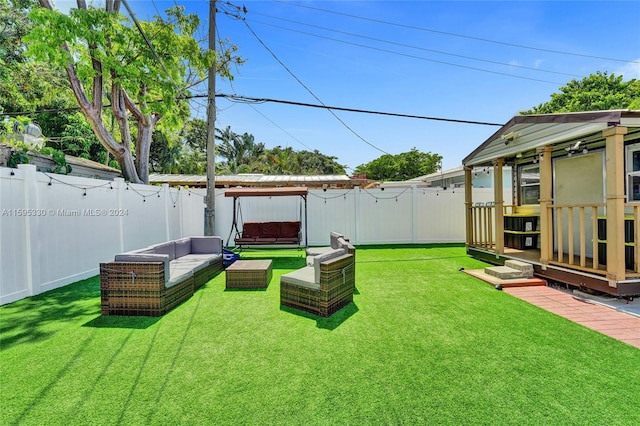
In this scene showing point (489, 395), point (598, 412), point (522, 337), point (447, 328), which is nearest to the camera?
point (598, 412)

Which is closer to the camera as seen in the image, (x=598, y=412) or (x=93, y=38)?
(x=598, y=412)

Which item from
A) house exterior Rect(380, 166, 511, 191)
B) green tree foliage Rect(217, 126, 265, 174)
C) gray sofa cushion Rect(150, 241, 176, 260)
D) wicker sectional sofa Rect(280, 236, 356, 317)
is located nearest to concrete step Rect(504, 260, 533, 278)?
wicker sectional sofa Rect(280, 236, 356, 317)

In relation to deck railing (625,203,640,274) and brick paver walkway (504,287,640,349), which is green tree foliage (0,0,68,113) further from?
deck railing (625,203,640,274)

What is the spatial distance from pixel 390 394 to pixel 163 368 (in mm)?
1857

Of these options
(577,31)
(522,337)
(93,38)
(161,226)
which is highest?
(577,31)

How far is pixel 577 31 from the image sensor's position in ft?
29.1

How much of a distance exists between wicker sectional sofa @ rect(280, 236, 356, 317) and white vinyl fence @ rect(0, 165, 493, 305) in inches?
151

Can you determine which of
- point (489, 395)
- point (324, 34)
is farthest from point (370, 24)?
point (489, 395)

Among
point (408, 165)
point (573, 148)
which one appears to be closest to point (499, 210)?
point (573, 148)

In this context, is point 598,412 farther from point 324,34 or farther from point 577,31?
point 577,31

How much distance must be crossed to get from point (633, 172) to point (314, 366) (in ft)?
19.3

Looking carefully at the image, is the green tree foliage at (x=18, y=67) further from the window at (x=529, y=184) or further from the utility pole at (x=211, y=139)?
the window at (x=529, y=184)

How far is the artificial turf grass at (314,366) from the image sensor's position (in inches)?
74.5

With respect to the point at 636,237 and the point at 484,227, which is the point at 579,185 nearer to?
the point at 636,237
